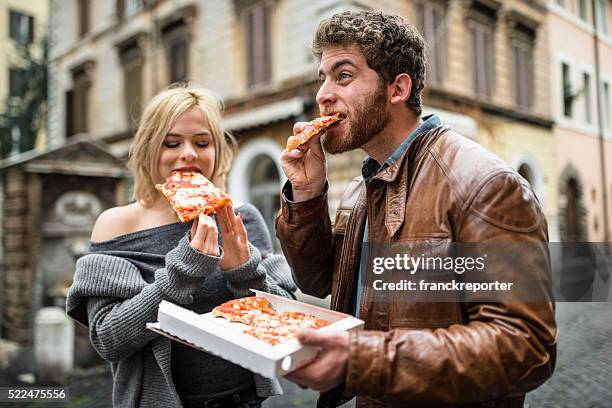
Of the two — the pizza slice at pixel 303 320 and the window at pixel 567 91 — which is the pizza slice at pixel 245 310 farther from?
the window at pixel 567 91

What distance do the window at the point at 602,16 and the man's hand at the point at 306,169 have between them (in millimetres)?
3395

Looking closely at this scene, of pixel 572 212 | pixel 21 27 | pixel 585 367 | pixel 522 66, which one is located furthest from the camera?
pixel 21 27

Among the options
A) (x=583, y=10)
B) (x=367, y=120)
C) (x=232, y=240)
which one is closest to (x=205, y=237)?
(x=232, y=240)

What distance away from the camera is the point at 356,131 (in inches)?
61.7

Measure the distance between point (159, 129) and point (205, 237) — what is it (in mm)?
587

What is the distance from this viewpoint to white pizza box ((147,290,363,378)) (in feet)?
3.66

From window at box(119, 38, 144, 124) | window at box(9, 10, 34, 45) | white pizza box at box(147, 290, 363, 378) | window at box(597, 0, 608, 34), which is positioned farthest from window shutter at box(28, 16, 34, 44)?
white pizza box at box(147, 290, 363, 378)

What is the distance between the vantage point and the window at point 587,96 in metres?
4.88

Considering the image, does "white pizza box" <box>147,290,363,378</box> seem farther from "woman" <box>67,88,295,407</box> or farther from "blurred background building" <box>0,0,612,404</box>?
"blurred background building" <box>0,0,612,404</box>

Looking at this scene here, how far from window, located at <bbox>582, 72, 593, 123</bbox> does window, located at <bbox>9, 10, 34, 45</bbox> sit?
11420 millimetres

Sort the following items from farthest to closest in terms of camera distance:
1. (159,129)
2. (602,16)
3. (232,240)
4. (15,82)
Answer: (15,82) < (602,16) < (159,129) < (232,240)

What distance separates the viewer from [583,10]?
4.63m

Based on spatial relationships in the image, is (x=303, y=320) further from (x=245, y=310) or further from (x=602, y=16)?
(x=602, y=16)

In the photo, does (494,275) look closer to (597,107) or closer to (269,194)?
(597,107)
